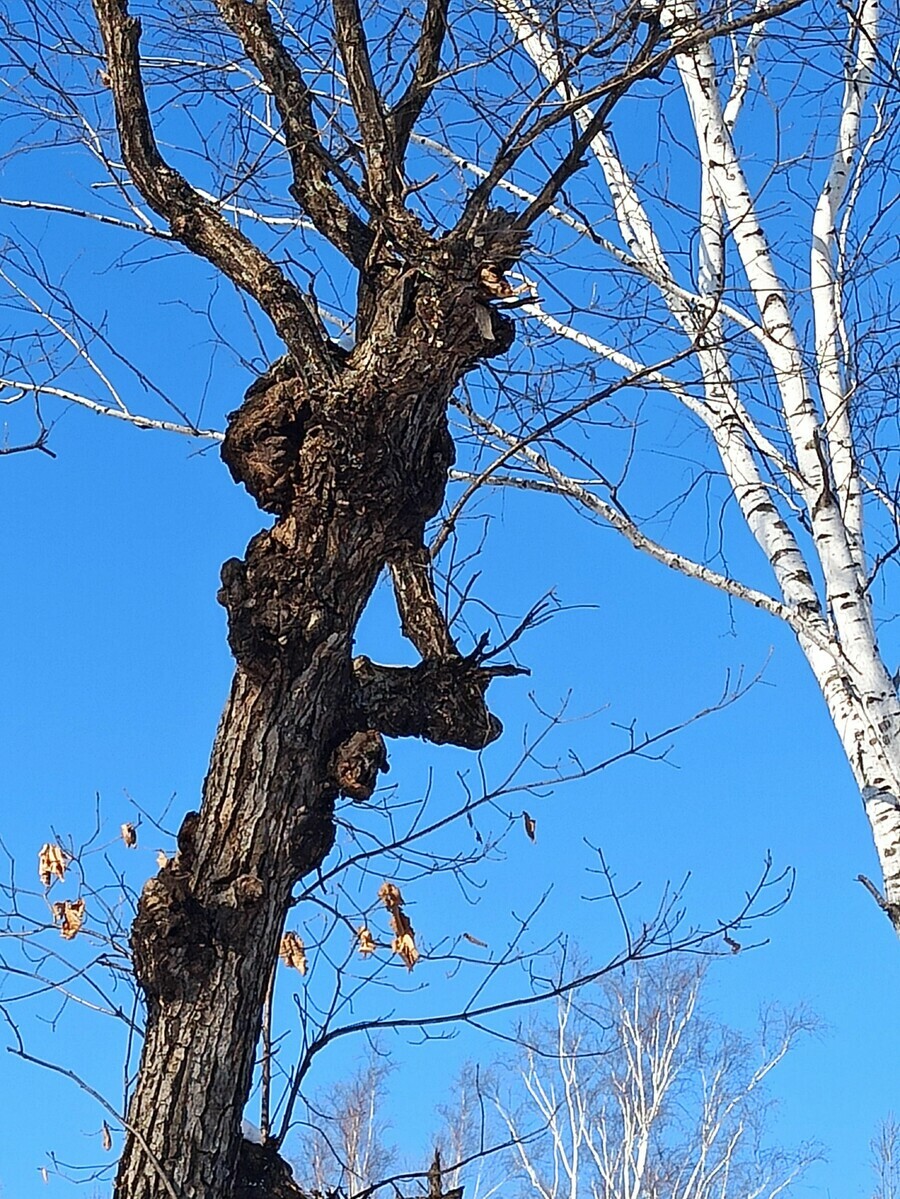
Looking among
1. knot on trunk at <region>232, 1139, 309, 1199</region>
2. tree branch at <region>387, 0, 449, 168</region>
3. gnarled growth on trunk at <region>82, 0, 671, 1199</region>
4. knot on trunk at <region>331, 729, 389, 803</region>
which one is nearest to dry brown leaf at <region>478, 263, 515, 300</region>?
gnarled growth on trunk at <region>82, 0, 671, 1199</region>

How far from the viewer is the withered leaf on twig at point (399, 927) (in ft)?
8.10

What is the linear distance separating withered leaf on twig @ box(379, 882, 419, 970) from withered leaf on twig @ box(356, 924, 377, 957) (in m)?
0.14

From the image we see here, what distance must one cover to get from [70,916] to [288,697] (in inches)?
26.9

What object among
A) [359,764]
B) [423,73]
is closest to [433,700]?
[359,764]

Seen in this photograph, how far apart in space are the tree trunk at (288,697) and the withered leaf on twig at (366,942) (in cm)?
44

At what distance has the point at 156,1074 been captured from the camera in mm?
2068

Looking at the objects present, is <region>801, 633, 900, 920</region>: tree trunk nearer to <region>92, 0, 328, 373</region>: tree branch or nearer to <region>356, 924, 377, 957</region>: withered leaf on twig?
<region>356, 924, 377, 957</region>: withered leaf on twig

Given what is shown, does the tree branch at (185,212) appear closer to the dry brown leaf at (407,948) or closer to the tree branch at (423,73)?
the tree branch at (423,73)

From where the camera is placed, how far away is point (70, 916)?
250 cm

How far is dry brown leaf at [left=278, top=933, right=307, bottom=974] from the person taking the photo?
2.42 meters

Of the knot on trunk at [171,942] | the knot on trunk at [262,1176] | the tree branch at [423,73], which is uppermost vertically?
the tree branch at [423,73]

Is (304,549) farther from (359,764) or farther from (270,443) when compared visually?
(359,764)

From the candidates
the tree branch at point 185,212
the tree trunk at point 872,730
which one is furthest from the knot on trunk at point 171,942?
the tree trunk at point 872,730

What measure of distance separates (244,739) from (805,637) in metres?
2.59
